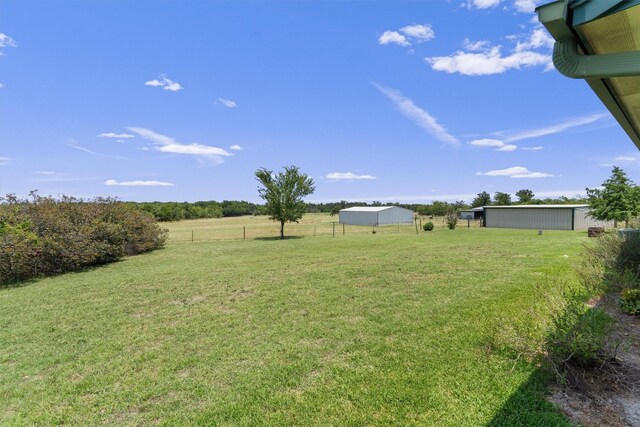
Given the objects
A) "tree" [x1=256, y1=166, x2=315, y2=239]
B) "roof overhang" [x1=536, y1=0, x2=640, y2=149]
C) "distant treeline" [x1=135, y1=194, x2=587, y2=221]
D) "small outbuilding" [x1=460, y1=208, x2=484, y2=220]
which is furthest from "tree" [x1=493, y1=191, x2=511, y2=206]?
"roof overhang" [x1=536, y1=0, x2=640, y2=149]

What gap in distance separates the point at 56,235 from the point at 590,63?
44.6ft

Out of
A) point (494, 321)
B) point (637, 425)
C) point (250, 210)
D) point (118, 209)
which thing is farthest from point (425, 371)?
point (250, 210)

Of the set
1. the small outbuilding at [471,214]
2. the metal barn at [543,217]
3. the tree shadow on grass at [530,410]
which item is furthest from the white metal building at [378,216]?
the tree shadow on grass at [530,410]

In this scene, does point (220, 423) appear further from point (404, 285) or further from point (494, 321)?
point (404, 285)

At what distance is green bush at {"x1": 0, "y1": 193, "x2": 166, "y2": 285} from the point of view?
9.47 m

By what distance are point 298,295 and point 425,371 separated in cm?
369

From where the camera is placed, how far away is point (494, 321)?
4.58 m

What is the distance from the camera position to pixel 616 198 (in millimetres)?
18656

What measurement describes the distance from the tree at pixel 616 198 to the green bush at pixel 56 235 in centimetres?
2563

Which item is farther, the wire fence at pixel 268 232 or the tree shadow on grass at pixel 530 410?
the wire fence at pixel 268 232

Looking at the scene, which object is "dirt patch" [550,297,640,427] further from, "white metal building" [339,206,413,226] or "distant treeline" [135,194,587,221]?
"white metal building" [339,206,413,226]

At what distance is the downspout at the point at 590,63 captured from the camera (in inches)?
60.0

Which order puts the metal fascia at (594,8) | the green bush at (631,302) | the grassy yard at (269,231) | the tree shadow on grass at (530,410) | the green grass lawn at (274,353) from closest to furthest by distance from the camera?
the metal fascia at (594,8), the tree shadow on grass at (530,410), the green grass lawn at (274,353), the green bush at (631,302), the grassy yard at (269,231)

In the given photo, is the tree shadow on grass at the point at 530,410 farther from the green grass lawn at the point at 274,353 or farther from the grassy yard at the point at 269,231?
the grassy yard at the point at 269,231
